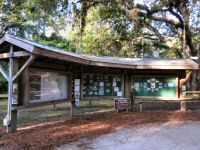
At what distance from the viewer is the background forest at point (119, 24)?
21.0 metres

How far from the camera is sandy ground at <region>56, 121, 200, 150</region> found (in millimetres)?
7500

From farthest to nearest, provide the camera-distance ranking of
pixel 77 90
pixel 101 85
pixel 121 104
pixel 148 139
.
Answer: pixel 101 85
pixel 121 104
pixel 77 90
pixel 148 139

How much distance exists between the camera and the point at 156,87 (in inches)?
595

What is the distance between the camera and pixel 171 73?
50.2ft

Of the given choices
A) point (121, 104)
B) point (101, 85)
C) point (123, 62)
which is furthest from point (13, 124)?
point (123, 62)

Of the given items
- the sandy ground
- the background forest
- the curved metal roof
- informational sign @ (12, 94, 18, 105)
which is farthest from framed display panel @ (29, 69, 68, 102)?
the background forest

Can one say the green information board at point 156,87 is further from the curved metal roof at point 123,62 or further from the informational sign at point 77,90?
the informational sign at point 77,90

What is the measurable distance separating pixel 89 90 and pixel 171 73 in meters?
3.88

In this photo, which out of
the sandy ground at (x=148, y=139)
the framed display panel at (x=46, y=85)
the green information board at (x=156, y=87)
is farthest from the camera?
the green information board at (x=156, y=87)

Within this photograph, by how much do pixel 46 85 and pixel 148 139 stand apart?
481 centimetres

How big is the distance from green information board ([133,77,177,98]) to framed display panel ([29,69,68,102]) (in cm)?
379

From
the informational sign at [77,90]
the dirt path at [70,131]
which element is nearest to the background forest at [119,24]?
the informational sign at [77,90]

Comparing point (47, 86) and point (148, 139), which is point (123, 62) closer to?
point (47, 86)

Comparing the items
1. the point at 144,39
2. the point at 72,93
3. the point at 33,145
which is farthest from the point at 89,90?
the point at 144,39
